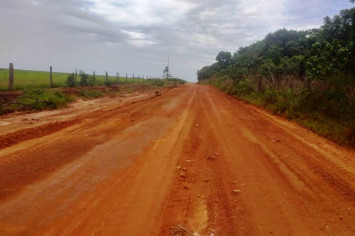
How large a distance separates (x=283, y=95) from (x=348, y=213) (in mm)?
12321

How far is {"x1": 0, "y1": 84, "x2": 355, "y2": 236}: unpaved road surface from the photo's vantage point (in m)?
4.13

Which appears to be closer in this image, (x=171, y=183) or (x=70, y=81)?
(x=171, y=183)

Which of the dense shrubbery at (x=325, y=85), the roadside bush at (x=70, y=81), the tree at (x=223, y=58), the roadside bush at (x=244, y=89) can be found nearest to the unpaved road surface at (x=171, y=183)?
the dense shrubbery at (x=325, y=85)

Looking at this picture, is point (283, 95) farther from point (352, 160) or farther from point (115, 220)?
point (115, 220)

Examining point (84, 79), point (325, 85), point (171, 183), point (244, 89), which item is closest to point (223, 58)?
point (84, 79)

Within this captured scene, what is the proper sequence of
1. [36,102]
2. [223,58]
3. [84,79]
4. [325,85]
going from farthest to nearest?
[223,58], [84,79], [36,102], [325,85]

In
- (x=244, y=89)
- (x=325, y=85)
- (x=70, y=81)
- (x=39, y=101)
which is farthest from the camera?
(x=70, y=81)

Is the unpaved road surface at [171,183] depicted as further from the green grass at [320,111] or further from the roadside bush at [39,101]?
the roadside bush at [39,101]

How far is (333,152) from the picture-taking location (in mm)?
8086

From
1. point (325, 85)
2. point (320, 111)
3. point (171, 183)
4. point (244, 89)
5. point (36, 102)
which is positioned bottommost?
point (171, 183)

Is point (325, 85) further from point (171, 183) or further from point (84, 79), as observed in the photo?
point (84, 79)

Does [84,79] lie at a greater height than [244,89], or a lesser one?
greater

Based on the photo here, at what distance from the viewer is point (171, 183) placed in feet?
18.1

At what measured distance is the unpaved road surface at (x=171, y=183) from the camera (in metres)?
4.13
